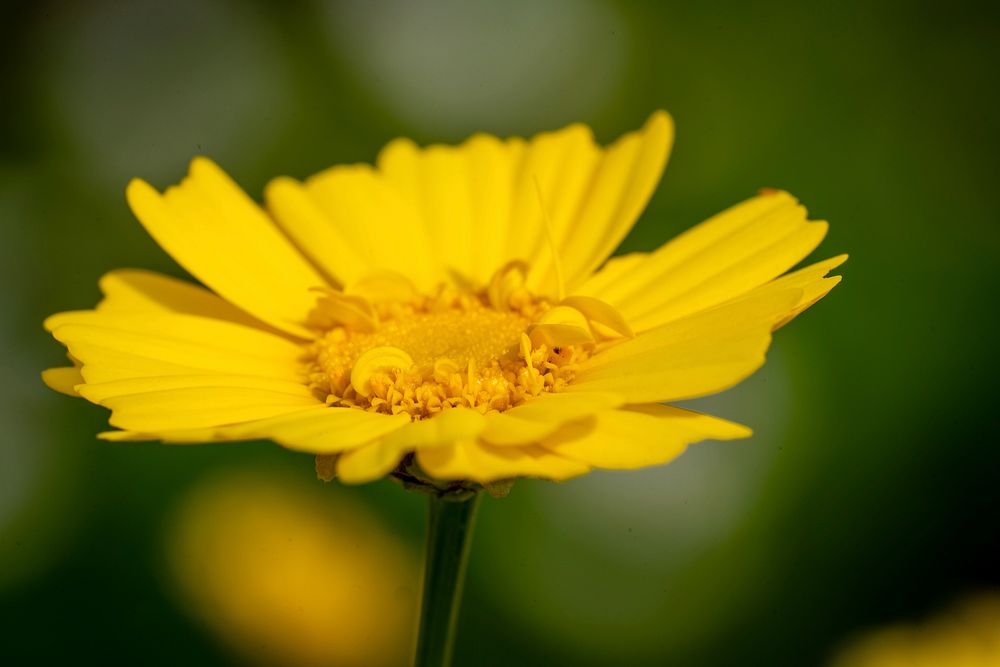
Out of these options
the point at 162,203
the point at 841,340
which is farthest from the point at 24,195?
the point at 841,340

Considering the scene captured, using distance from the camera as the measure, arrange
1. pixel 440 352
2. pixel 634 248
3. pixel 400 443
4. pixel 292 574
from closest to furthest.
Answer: pixel 400 443 → pixel 440 352 → pixel 292 574 → pixel 634 248

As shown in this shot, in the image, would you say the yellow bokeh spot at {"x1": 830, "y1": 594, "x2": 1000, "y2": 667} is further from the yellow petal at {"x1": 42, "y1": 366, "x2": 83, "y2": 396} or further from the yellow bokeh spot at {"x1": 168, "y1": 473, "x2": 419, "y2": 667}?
the yellow petal at {"x1": 42, "y1": 366, "x2": 83, "y2": 396}

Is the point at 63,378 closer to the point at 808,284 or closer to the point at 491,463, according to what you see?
the point at 491,463

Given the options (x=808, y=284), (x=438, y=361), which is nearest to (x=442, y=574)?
(x=438, y=361)

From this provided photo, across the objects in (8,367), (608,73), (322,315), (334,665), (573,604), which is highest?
(608,73)

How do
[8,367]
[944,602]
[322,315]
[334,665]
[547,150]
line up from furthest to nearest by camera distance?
→ [8,367] < [334,665] < [944,602] < [547,150] < [322,315]

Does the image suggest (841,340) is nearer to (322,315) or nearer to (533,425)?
(322,315)
